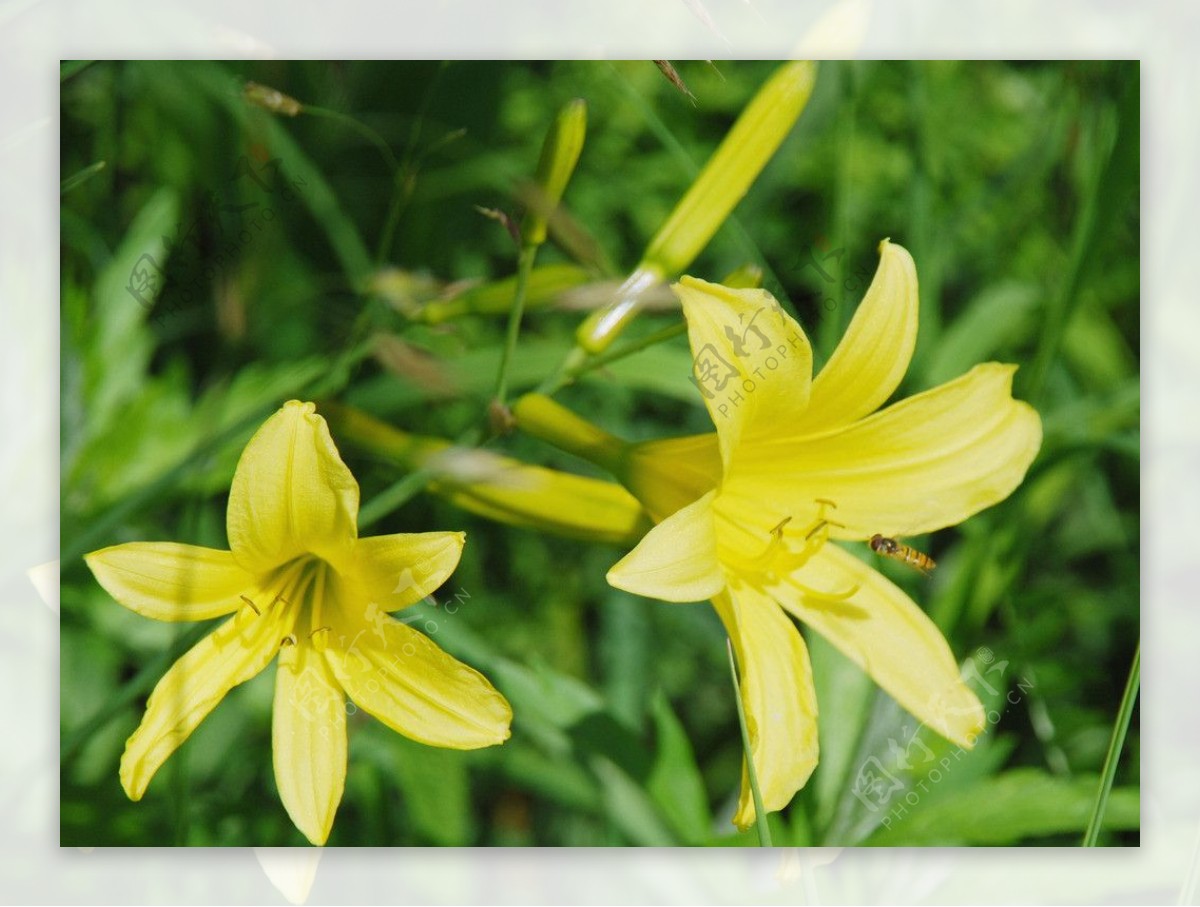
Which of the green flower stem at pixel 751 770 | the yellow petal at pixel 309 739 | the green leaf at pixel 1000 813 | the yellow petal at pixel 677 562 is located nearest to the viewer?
the yellow petal at pixel 677 562

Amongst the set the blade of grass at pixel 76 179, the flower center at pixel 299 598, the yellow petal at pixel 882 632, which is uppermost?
the blade of grass at pixel 76 179

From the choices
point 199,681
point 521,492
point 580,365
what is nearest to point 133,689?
point 199,681

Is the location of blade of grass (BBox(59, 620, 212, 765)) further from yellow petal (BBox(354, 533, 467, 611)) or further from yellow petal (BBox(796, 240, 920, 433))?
yellow petal (BBox(796, 240, 920, 433))

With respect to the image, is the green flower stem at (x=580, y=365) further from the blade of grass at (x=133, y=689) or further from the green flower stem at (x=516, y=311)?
the blade of grass at (x=133, y=689)

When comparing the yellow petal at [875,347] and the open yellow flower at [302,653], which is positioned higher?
the yellow petal at [875,347]

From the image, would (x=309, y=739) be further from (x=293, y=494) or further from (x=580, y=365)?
(x=580, y=365)

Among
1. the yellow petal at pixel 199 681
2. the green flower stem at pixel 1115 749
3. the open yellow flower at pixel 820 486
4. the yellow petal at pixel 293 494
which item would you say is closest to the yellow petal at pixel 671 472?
the open yellow flower at pixel 820 486
